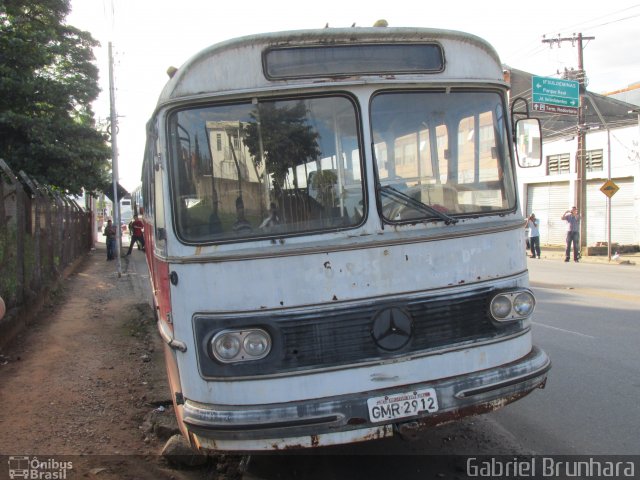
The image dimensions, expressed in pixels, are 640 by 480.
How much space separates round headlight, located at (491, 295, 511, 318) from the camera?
3.63 m

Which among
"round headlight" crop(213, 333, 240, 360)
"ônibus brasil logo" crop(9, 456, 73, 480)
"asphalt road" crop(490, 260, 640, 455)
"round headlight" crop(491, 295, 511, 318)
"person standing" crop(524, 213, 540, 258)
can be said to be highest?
"round headlight" crop(491, 295, 511, 318)

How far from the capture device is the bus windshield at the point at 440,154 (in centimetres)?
352

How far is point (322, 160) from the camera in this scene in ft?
11.2

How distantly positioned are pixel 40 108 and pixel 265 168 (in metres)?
14.4

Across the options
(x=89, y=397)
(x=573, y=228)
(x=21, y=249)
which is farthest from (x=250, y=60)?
(x=573, y=228)

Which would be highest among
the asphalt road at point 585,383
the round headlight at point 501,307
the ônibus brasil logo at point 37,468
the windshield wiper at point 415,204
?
the windshield wiper at point 415,204

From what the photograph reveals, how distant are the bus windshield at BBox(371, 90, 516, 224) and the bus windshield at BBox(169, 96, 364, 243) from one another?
8.8 inches

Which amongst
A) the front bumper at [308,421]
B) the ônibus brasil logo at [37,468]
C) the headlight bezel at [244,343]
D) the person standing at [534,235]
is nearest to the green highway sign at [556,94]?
the person standing at [534,235]

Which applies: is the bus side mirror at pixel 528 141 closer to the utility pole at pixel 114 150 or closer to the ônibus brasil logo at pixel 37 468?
the ônibus brasil logo at pixel 37 468

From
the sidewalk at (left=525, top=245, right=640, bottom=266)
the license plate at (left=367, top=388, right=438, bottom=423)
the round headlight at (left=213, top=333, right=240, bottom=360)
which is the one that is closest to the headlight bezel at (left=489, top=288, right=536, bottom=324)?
the license plate at (left=367, top=388, right=438, bottom=423)

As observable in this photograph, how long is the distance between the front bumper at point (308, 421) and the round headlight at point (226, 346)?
30cm

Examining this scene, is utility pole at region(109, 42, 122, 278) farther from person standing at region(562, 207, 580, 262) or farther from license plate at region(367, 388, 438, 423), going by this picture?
person standing at region(562, 207, 580, 262)

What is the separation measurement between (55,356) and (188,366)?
449 cm

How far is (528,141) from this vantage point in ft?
13.9
